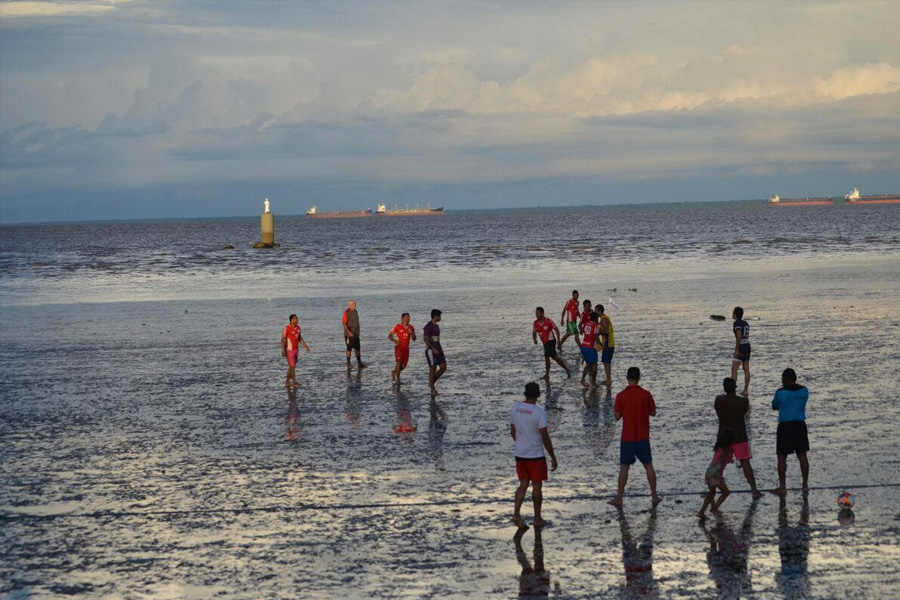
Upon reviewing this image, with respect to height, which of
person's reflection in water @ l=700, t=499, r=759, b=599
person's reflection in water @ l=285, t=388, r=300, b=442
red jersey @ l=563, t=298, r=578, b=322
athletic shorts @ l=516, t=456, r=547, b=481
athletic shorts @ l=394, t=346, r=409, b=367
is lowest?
person's reflection in water @ l=700, t=499, r=759, b=599

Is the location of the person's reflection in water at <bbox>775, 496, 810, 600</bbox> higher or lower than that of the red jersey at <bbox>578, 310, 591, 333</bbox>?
lower

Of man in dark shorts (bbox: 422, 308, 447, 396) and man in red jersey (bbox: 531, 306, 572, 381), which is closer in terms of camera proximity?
man in dark shorts (bbox: 422, 308, 447, 396)

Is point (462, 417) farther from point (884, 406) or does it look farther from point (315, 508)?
point (884, 406)

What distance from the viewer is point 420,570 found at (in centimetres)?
932

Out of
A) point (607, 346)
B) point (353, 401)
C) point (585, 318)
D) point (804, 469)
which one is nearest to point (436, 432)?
point (353, 401)

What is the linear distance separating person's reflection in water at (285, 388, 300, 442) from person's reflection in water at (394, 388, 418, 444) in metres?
1.47

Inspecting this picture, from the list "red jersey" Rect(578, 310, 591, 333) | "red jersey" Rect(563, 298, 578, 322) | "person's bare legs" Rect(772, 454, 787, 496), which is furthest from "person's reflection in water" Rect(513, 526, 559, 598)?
"red jersey" Rect(563, 298, 578, 322)

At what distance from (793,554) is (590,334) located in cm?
909

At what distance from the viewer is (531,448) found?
10602 millimetres

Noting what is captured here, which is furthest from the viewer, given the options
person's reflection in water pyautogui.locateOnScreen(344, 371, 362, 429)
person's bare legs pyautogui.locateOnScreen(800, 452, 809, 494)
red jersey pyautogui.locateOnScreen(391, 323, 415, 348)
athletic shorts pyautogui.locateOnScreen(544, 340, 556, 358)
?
athletic shorts pyautogui.locateOnScreen(544, 340, 556, 358)

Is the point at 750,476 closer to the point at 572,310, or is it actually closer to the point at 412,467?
the point at 412,467

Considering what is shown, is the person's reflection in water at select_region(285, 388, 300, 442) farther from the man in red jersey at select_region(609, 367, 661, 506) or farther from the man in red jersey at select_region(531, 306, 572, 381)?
the man in red jersey at select_region(609, 367, 661, 506)

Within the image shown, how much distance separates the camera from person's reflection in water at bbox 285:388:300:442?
14962 mm

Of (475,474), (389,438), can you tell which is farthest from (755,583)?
(389,438)
